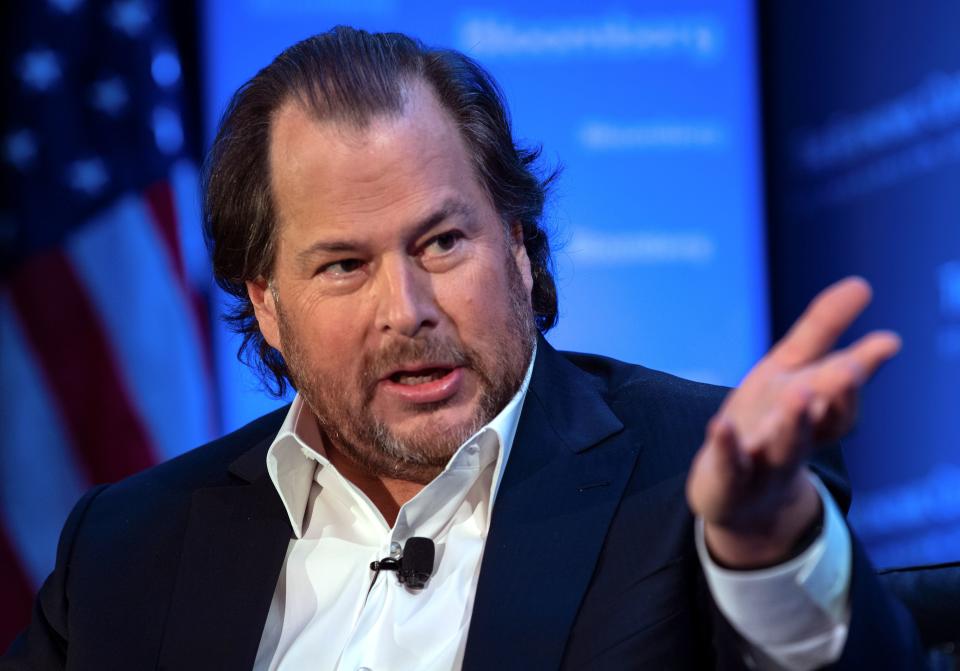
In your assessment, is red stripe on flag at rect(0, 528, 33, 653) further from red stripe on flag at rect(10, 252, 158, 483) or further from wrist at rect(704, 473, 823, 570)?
wrist at rect(704, 473, 823, 570)

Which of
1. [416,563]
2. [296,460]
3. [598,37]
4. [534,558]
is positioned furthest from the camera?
[598,37]

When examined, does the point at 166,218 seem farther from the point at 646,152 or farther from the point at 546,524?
the point at 546,524

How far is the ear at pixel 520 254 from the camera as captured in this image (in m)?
2.23

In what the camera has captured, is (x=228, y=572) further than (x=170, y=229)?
No

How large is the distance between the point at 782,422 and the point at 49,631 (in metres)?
1.42

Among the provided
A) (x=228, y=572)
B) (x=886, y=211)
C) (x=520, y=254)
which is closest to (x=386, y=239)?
(x=520, y=254)

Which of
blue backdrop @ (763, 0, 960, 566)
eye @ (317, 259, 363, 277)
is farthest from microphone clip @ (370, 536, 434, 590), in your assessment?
blue backdrop @ (763, 0, 960, 566)

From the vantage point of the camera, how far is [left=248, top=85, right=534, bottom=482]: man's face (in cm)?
200

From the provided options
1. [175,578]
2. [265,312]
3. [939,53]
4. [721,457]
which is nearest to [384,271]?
[265,312]

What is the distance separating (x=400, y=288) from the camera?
1.97 m

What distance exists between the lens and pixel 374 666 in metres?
1.89

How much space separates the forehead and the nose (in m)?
0.08

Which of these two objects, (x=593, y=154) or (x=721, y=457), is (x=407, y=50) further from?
(x=593, y=154)

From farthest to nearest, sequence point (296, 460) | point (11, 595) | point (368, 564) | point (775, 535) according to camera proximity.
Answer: point (11, 595), point (296, 460), point (368, 564), point (775, 535)
